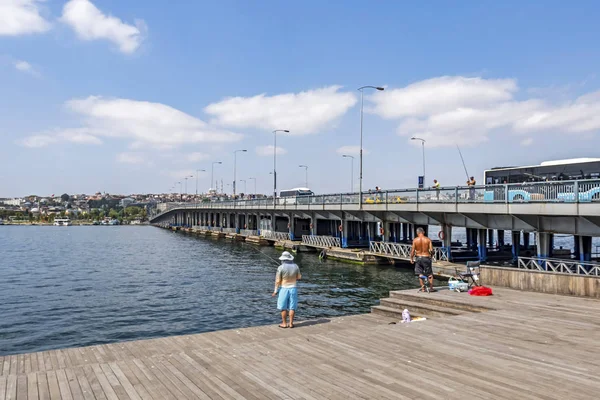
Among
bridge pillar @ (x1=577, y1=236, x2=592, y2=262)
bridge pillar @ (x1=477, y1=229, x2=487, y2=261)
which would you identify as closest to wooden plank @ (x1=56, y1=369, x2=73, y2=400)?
bridge pillar @ (x1=577, y1=236, x2=592, y2=262)

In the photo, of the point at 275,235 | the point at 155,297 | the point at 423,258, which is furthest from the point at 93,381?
the point at 275,235

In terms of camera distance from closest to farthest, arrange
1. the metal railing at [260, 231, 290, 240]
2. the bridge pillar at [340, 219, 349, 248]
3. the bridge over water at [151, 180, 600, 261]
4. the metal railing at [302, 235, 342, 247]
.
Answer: the bridge over water at [151, 180, 600, 261], the bridge pillar at [340, 219, 349, 248], the metal railing at [302, 235, 342, 247], the metal railing at [260, 231, 290, 240]

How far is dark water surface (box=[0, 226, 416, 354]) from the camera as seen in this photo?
64.8 ft

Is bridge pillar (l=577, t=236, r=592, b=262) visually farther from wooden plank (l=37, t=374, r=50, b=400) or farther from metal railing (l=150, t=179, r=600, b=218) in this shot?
wooden plank (l=37, t=374, r=50, b=400)

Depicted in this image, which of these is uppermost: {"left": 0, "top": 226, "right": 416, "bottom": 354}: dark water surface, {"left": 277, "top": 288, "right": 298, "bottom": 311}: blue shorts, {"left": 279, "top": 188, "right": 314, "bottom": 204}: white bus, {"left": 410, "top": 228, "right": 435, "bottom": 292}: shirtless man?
{"left": 279, "top": 188, "right": 314, "bottom": 204}: white bus

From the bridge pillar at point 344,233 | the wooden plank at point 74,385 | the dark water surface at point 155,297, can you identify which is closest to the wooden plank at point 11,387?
the wooden plank at point 74,385

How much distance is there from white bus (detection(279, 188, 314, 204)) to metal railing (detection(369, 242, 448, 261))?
16468mm

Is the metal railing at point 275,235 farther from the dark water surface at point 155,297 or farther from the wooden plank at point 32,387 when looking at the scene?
the wooden plank at point 32,387

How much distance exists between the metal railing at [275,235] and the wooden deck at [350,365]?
56058mm

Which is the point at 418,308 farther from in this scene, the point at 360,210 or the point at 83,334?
the point at 360,210

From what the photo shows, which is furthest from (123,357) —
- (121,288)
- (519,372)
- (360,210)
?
(360,210)

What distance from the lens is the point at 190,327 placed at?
20.0 meters

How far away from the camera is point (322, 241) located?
55562mm

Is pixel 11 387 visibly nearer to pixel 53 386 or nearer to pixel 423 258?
pixel 53 386
